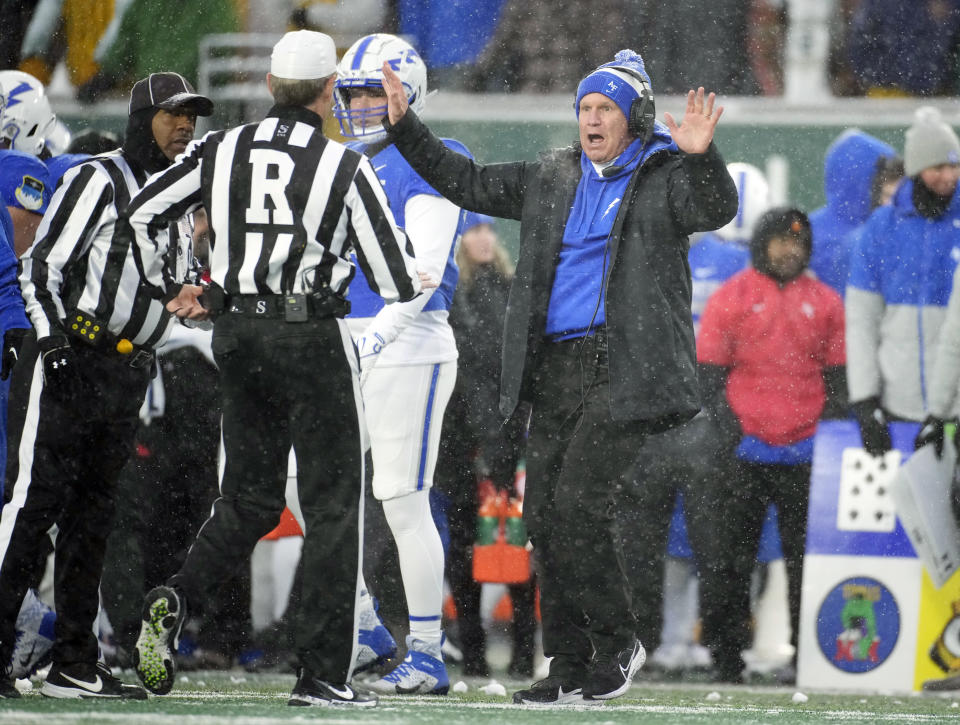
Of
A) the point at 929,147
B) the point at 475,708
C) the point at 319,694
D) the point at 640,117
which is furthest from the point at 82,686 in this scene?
the point at 929,147

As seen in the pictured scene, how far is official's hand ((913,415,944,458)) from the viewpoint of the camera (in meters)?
6.69

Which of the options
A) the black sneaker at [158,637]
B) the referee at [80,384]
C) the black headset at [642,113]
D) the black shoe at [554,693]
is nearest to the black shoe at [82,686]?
the referee at [80,384]

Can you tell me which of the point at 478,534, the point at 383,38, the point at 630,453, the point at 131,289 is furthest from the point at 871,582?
the point at 131,289

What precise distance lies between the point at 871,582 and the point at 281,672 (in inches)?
89.2

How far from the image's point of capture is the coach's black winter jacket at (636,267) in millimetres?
4812

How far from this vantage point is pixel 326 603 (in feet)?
14.8

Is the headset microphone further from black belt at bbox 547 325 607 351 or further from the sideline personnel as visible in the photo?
black belt at bbox 547 325 607 351

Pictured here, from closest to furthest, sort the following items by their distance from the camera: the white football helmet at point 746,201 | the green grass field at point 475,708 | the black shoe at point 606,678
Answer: the green grass field at point 475,708, the black shoe at point 606,678, the white football helmet at point 746,201

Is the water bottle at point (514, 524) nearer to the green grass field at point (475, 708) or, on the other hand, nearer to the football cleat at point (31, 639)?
the green grass field at point (475, 708)

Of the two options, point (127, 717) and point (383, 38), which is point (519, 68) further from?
point (127, 717)

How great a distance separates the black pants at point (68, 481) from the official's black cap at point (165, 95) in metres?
0.71

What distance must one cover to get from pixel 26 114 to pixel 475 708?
108 inches

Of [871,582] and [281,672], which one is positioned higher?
[871,582]

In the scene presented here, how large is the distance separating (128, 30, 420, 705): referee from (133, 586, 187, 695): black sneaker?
9 cm
